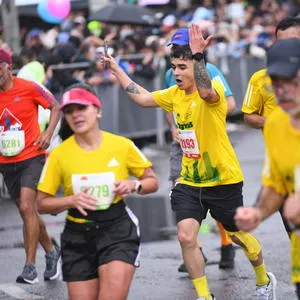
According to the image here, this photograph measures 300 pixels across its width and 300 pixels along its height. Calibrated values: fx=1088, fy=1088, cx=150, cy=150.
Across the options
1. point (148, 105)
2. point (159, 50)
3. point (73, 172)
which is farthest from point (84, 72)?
point (73, 172)

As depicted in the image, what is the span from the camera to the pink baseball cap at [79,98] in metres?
6.43

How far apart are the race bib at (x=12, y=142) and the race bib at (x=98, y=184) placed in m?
2.91

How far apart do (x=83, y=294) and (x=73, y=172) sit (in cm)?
73

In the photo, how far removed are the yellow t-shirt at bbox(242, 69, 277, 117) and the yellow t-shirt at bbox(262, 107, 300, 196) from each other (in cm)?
242

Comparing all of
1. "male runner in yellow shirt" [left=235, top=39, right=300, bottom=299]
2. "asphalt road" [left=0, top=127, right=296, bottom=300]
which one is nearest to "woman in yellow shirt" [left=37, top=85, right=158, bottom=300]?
→ "male runner in yellow shirt" [left=235, top=39, right=300, bottom=299]

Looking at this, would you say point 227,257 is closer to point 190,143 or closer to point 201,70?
point 190,143

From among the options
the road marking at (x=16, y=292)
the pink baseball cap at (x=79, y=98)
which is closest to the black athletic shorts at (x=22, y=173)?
the road marking at (x=16, y=292)

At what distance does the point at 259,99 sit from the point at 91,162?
213cm

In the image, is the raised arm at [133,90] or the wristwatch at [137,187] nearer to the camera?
the wristwatch at [137,187]

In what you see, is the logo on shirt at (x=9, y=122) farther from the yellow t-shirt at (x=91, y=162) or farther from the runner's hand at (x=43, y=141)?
the yellow t-shirt at (x=91, y=162)

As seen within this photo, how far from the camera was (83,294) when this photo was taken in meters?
6.49

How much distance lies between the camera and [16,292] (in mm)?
9094

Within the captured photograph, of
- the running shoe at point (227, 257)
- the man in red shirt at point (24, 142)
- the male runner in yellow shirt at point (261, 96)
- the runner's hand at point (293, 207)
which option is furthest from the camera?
the running shoe at point (227, 257)

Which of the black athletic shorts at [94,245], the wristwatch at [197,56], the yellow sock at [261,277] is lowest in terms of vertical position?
the yellow sock at [261,277]
